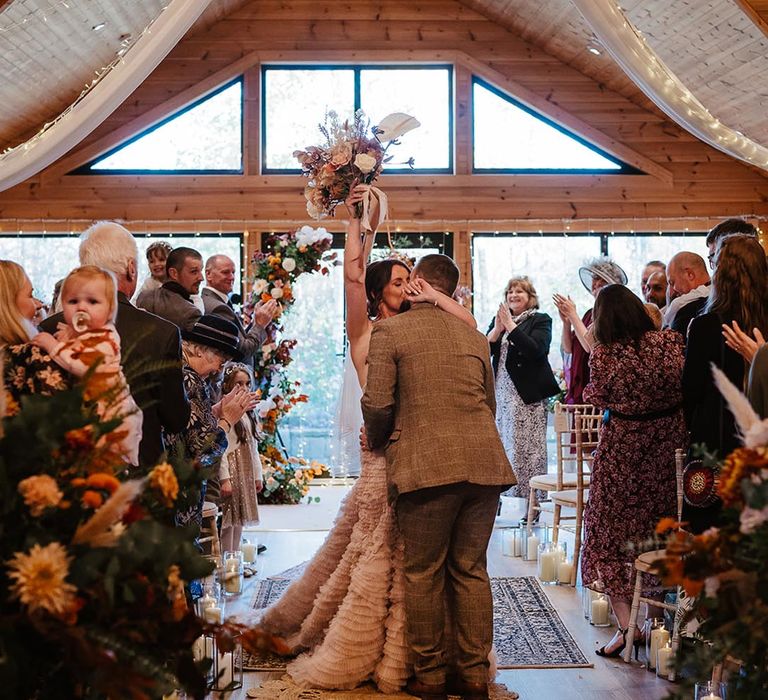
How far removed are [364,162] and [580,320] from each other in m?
2.08

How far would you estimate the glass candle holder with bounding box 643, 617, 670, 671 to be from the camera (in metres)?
4.02

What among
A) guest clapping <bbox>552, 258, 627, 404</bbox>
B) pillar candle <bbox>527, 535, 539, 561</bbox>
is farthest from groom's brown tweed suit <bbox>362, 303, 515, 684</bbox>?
pillar candle <bbox>527, 535, 539, 561</bbox>

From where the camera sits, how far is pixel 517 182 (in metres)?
10.2

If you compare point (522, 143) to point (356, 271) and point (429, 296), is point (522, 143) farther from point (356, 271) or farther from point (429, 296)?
point (429, 296)

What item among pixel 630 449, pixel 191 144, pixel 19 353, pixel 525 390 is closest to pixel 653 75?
pixel 630 449

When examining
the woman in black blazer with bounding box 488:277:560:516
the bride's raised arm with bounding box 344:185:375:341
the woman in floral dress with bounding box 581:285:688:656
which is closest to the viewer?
the bride's raised arm with bounding box 344:185:375:341

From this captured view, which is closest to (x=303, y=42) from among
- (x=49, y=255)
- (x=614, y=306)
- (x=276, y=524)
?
(x=49, y=255)

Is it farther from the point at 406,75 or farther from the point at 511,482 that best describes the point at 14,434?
the point at 406,75

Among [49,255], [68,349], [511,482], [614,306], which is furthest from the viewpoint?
[49,255]

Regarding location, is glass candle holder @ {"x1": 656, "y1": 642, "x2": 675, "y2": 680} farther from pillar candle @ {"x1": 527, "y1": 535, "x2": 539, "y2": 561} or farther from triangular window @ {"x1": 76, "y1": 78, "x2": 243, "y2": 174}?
triangular window @ {"x1": 76, "y1": 78, "x2": 243, "y2": 174}

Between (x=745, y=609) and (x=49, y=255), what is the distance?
367 inches

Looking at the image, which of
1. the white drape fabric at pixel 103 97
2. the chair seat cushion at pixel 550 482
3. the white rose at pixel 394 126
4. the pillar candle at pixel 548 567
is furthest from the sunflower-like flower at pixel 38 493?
the chair seat cushion at pixel 550 482

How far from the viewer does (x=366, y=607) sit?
12.6 ft

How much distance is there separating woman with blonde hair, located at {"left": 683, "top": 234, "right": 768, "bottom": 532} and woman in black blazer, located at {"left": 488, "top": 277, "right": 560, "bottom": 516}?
10.5ft
